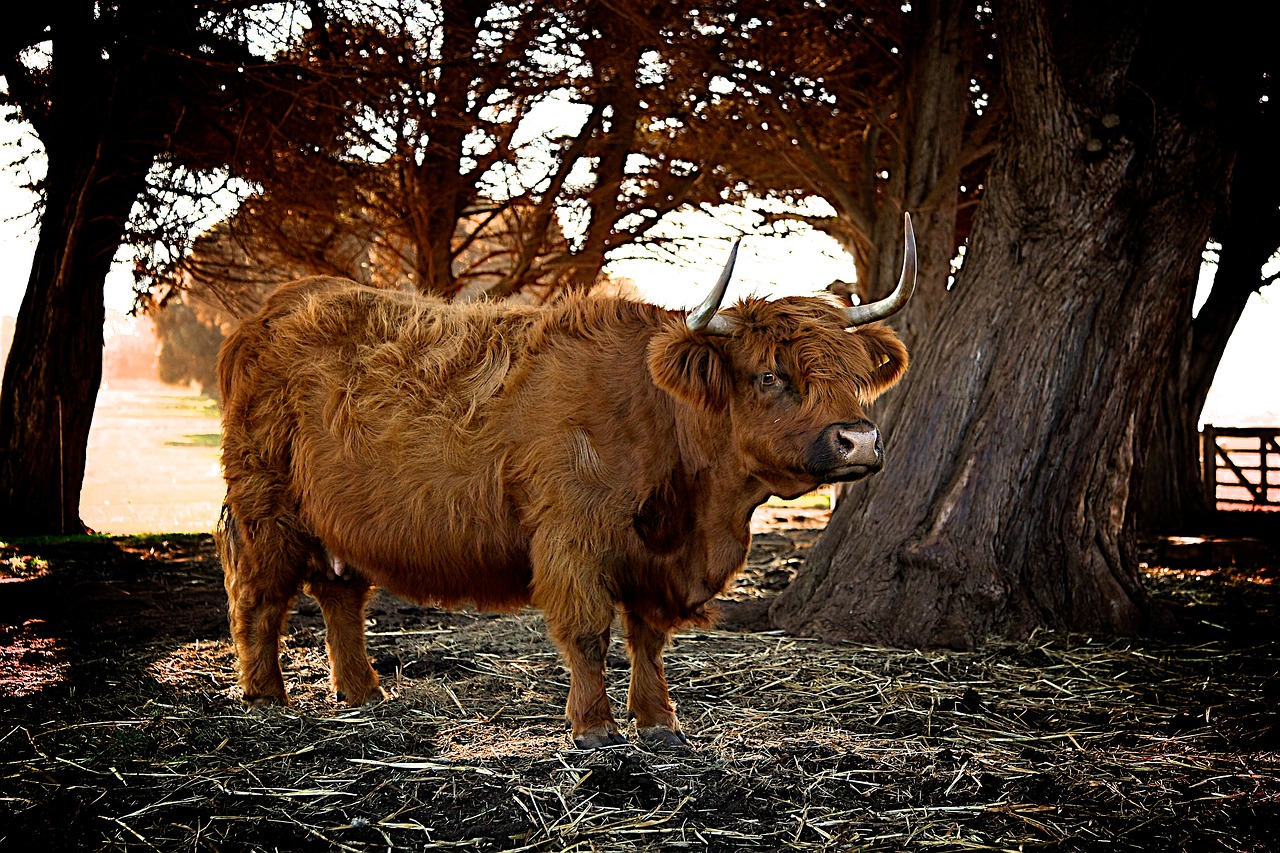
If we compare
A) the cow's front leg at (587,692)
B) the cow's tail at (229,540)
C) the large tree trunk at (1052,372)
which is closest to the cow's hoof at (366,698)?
the cow's tail at (229,540)

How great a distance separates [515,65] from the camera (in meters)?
11.9

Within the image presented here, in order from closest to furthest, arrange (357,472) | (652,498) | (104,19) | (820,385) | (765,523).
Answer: (820,385)
(652,498)
(357,472)
(104,19)
(765,523)

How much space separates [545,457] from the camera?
4.22 m

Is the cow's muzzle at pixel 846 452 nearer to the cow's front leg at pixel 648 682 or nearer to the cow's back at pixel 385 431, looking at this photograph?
the cow's front leg at pixel 648 682

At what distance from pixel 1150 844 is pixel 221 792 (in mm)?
3083

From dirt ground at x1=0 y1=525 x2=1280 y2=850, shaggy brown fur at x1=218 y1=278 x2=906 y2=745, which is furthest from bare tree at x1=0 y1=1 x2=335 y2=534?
shaggy brown fur at x1=218 y1=278 x2=906 y2=745

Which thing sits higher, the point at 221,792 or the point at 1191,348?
the point at 1191,348

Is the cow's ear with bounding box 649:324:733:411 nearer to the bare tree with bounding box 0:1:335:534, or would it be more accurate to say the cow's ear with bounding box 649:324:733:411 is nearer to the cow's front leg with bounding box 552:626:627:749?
the cow's front leg with bounding box 552:626:627:749

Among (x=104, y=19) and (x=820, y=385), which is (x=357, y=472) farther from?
(x=104, y=19)

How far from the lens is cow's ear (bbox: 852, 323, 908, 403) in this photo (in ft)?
14.4

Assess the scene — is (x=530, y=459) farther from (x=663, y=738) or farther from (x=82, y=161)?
(x=82, y=161)

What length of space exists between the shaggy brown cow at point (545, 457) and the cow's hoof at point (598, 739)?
0.03 feet

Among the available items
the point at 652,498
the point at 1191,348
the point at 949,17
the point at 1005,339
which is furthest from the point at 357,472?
the point at 1191,348

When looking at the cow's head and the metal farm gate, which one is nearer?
the cow's head
